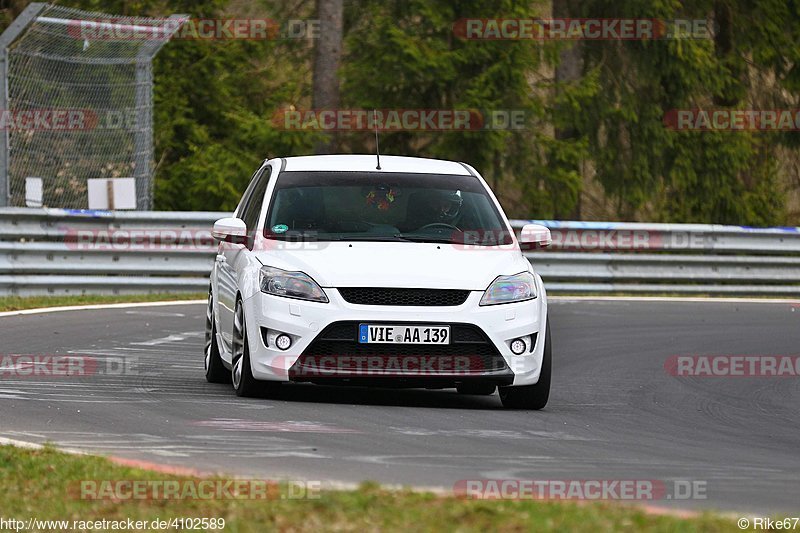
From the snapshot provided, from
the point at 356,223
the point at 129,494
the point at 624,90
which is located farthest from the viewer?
the point at 624,90

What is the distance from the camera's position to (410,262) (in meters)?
10.1

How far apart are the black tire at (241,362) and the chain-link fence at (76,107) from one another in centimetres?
921

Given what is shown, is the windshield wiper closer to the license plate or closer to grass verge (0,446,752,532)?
the license plate

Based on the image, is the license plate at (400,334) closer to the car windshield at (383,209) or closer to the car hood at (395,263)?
the car hood at (395,263)

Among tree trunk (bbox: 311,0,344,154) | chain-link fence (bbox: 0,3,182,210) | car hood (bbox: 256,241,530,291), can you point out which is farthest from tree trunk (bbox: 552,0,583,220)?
car hood (bbox: 256,241,530,291)

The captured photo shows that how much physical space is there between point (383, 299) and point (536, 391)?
122cm

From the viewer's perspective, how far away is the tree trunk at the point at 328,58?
27797 millimetres

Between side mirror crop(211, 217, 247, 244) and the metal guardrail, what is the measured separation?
840cm

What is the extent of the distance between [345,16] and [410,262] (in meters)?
23.2

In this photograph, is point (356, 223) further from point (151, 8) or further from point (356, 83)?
point (151, 8)

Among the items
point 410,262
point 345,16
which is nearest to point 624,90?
point 345,16

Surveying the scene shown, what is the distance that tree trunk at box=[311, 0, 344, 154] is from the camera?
27797 mm

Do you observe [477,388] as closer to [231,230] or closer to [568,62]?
[231,230]

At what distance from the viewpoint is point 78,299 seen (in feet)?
62.5
